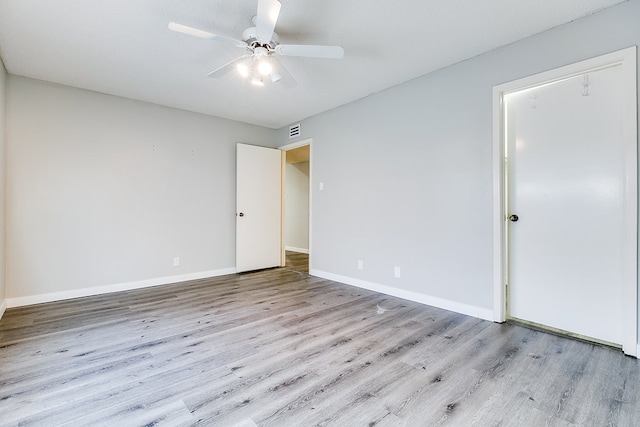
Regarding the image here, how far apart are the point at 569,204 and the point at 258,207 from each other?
390 cm

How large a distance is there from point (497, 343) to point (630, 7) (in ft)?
8.12

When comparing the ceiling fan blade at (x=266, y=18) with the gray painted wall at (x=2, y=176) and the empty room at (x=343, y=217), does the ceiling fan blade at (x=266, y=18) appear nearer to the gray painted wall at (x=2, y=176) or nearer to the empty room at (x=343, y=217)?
the empty room at (x=343, y=217)

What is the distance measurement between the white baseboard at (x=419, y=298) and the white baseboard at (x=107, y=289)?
5.79ft

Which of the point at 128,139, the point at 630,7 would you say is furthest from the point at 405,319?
the point at 128,139

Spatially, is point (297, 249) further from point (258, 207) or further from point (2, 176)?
point (2, 176)

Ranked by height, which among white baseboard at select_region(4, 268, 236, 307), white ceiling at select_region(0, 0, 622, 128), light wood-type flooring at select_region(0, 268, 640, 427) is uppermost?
white ceiling at select_region(0, 0, 622, 128)

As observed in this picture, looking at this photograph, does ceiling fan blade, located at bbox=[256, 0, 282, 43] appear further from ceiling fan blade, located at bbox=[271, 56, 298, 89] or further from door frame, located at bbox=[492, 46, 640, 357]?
door frame, located at bbox=[492, 46, 640, 357]

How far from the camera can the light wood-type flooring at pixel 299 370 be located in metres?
1.47

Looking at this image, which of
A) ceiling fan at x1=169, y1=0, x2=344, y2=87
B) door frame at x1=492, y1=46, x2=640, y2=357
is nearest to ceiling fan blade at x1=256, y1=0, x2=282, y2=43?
ceiling fan at x1=169, y1=0, x2=344, y2=87

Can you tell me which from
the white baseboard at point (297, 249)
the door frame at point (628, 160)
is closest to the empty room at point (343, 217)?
the door frame at point (628, 160)

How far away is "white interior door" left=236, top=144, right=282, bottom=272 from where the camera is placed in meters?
4.71

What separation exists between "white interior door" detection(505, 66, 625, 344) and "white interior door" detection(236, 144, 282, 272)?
3440mm

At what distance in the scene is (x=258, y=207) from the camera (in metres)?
4.89

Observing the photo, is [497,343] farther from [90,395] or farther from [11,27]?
[11,27]
